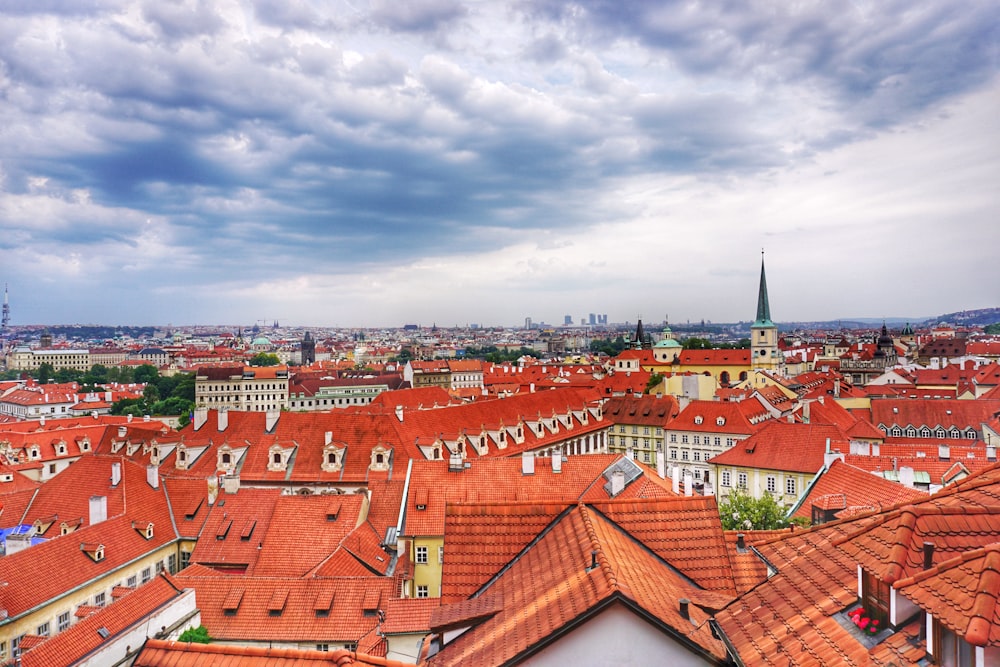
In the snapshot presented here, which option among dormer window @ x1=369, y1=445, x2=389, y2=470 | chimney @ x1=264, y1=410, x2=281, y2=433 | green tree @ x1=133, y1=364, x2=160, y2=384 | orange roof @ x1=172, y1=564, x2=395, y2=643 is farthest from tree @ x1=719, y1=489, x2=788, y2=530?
green tree @ x1=133, y1=364, x2=160, y2=384

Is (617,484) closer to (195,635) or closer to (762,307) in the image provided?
(195,635)

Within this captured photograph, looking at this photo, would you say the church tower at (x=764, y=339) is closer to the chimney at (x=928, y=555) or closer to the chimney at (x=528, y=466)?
the chimney at (x=528, y=466)

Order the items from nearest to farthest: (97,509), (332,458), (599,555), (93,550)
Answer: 1. (599,555)
2. (93,550)
3. (97,509)
4. (332,458)

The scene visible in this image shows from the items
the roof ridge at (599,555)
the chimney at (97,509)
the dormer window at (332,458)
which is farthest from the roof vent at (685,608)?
the dormer window at (332,458)

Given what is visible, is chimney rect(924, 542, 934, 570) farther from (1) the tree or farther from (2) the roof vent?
(1) the tree

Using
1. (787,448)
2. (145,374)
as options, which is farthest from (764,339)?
(145,374)

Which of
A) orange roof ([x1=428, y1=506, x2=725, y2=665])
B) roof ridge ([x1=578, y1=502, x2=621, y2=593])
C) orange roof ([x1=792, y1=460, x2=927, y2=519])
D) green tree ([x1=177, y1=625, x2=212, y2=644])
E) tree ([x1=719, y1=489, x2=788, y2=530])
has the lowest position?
green tree ([x1=177, y1=625, x2=212, y2=644])

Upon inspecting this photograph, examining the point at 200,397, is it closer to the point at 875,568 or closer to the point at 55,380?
the point at 55,380
